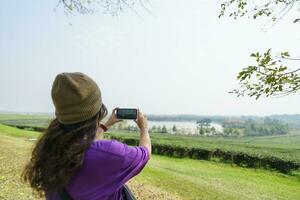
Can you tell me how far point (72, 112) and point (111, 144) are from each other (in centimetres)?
25

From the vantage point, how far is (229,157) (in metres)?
28.7

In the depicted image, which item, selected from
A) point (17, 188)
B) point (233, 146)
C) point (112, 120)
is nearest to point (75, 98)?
point (112, 120)

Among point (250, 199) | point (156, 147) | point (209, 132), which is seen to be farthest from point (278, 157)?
point (209, 132)

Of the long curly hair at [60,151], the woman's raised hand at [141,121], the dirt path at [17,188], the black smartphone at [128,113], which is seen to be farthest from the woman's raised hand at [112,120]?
the dirt path at [17,188]

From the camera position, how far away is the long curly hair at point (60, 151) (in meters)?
1.76

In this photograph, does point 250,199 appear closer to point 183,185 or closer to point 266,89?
point 183,185

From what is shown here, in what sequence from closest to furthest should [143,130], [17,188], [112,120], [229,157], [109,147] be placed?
[109,147] → [143,130] → [112,120] → [17,188] → [229,157]

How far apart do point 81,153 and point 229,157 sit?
28.2 meters

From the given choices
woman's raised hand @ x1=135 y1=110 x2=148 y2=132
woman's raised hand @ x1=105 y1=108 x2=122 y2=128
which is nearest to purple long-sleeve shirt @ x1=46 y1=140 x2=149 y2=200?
woman's raised hand @ x1=135 y1=110 x2=148 y2=132

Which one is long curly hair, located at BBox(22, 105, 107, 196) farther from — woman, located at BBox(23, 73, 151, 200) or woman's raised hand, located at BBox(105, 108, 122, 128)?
woman's raised hand, located at BBox(105, 108, 122, 128)

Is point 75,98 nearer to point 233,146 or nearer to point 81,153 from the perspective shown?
point 81,153

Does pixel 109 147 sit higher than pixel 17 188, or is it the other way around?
pixel 109 147

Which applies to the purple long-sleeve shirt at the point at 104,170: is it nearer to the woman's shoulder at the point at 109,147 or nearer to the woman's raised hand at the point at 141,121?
the woman's shoulder at the point at 109,147

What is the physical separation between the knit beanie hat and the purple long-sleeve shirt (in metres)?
0.17
